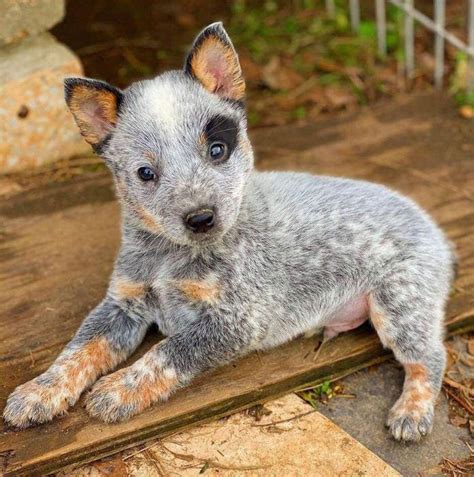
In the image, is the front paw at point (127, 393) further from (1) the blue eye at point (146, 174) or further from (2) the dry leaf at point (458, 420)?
→ (2) the dry leaf at point (458, 420)

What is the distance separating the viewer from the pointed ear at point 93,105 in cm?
352

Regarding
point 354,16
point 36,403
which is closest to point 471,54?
point 354,16

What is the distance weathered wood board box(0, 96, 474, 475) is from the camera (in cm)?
355

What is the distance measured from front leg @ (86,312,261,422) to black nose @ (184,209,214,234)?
1.56 ft

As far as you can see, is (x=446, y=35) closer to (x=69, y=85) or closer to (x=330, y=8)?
(x=330, y=8)

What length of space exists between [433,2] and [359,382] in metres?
4.59

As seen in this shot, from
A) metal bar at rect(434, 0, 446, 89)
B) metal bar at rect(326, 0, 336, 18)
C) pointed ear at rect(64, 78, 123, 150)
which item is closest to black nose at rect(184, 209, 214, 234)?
pointed ear at rect(64, 78, 123, 150)

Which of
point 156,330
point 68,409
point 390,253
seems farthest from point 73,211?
point 390,253

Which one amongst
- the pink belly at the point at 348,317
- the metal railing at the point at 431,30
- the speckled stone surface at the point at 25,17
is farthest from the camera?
the metal railing at the point at 431,30

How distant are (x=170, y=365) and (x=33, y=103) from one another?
2540mm

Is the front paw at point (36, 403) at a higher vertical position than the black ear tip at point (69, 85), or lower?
lower

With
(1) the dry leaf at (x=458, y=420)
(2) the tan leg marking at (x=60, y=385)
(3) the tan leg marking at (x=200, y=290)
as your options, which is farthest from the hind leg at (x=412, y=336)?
(2) the tan leg marking at (x=60, y=385)

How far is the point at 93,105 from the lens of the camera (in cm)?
362

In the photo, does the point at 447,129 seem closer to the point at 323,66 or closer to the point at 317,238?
the point at 323,66
